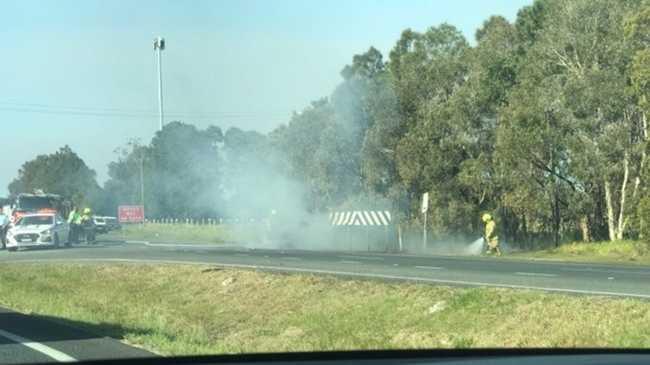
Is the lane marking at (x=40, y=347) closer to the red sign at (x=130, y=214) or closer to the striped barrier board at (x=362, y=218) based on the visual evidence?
the striped barrier board at (x=362, y=218)

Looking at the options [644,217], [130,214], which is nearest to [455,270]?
[644,217]

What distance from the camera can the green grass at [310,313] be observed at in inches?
472

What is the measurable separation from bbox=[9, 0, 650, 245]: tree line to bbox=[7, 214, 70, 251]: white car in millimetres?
10900

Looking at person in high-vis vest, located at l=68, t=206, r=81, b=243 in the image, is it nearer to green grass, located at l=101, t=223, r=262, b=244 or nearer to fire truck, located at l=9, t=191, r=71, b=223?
fire truck, located at l=9, t=191, r=71, b=223

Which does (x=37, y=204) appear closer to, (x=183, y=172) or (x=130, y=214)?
(x=183, y=172)

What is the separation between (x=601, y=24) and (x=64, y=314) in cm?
2830

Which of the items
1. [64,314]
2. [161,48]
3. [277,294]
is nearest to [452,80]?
[161,48]

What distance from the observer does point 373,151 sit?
46.4 m

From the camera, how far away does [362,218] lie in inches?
1583

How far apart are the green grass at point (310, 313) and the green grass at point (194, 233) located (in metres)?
26.1

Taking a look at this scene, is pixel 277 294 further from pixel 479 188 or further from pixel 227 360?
pixel 479 188

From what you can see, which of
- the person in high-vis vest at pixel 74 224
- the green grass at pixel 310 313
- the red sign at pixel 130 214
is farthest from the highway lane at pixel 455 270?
the red sign at pixel 130 214

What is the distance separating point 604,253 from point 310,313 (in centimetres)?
1928

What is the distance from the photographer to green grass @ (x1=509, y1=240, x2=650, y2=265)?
30125mm
